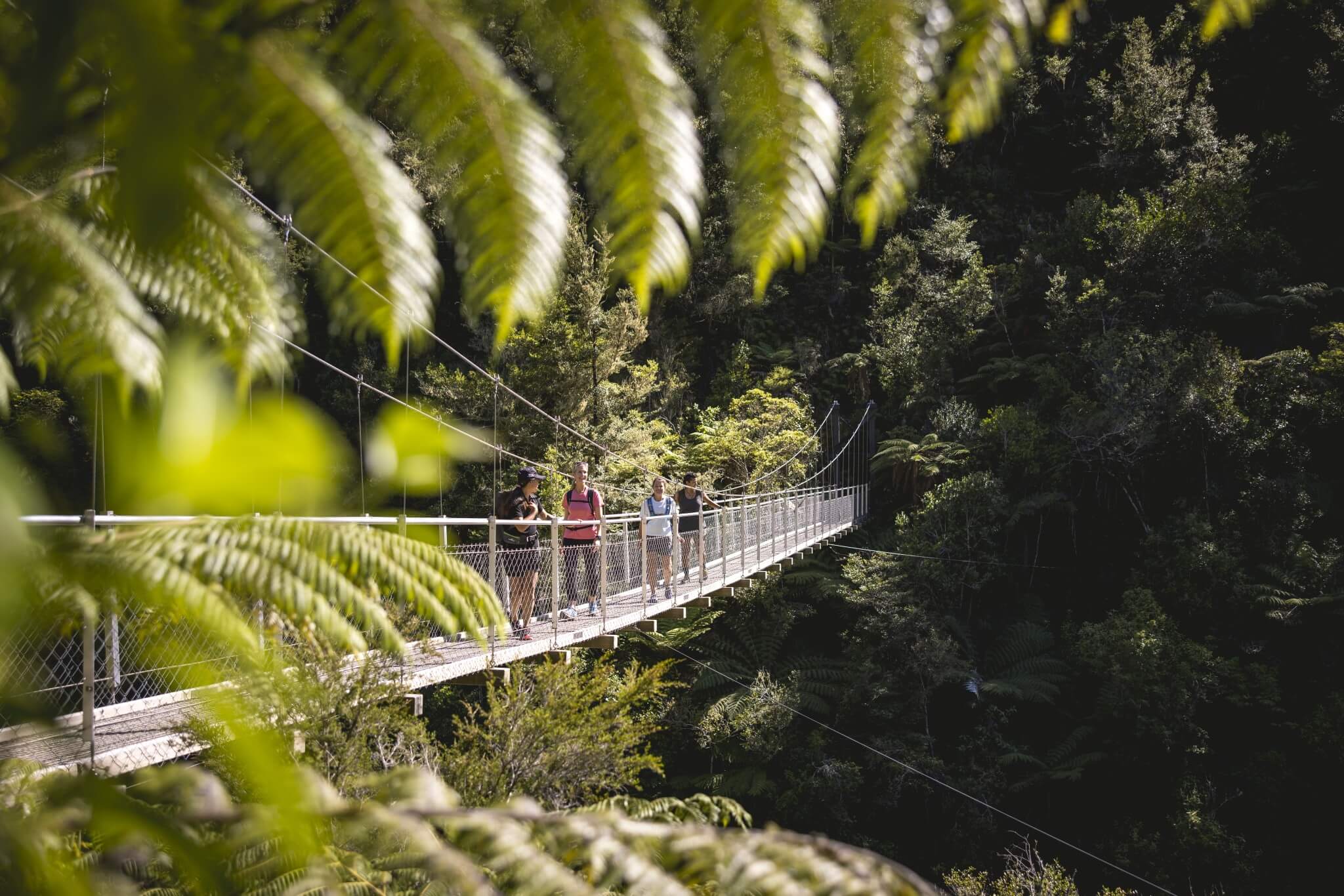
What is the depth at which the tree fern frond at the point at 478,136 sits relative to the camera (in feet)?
1.54

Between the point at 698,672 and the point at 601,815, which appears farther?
the point at 698,672

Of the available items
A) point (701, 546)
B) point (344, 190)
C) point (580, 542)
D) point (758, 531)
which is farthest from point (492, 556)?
point (758, 531)

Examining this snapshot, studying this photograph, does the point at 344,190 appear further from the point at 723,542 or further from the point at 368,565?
the point at 723,542

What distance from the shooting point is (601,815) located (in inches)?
24.2

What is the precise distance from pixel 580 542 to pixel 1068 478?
12314mm

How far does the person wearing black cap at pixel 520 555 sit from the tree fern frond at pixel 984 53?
3.83 m

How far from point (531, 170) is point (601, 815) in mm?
428

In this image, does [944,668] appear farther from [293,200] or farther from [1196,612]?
[293,200]

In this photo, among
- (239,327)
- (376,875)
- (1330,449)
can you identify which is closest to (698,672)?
(1330,449)

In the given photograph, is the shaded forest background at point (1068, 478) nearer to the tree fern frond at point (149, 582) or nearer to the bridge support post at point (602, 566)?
the bridge support post at point (602, 566)

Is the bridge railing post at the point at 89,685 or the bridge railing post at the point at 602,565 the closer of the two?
the bridge railing post at the point at 89,685

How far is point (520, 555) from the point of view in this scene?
4.41 meters

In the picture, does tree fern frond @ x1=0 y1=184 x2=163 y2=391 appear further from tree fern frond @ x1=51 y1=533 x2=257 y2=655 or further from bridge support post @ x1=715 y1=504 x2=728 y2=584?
bridge support post @ x1=715 y1=504 x2=728 y2=584

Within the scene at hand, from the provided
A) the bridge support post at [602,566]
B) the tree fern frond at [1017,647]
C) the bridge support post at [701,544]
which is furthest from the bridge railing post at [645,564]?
the tree fern frond at [1017,647]
